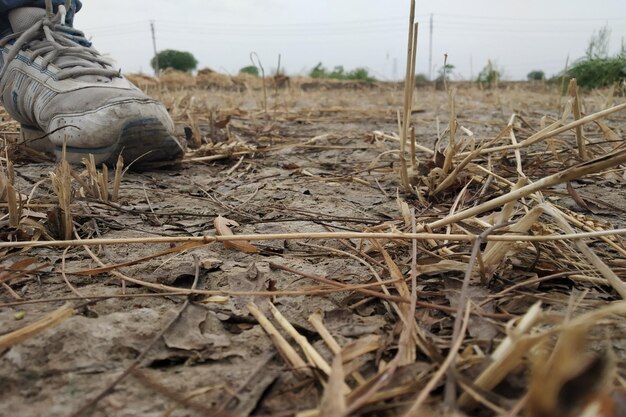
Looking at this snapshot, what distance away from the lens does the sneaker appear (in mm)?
1318

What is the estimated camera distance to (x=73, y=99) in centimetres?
135

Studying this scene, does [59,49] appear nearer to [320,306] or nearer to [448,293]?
[320,306]

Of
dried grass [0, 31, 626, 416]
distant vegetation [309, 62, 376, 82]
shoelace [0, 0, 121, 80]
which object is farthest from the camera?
distant vegetation [309, 62, 376, 82]

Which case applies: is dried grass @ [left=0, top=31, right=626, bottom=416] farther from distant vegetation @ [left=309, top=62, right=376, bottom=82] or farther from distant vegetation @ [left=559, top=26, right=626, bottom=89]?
distant vegetation @ [left=309, top=62, right=376, bottom=82]

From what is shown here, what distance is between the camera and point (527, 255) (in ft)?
2.31

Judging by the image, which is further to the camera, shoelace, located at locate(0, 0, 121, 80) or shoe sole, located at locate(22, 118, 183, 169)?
shoelace, located at locate(0, 0, 121, 80)

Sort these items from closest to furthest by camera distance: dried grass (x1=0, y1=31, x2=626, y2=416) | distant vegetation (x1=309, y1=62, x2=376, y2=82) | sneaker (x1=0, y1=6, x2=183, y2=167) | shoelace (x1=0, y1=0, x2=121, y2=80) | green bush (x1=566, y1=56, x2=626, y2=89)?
dried grass (x1=0, y1=31, x2=626, y2=416), sneaker (x1=0, y1=6, x2=183, y2=167), shoelace (x1=0, y1=0, x2=121, y2=80), green bush (x1=566, y1=56, x2=626, y2=89), distant vegetation (x1=309, y1=62, x2=376, y2=82)

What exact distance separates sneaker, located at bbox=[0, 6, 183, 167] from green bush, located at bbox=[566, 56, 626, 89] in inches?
222

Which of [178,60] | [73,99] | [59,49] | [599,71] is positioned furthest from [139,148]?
[178,60]

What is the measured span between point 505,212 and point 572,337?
0.46 meters

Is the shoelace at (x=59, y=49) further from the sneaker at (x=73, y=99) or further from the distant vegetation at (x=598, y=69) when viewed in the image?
the distant vegetation at (x=598, y=69)

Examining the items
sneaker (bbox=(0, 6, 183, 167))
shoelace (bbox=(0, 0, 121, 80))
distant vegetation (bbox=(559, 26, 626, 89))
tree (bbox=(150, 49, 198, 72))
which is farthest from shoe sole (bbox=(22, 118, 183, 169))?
tree (bbox=(150, 49, 198, 72))

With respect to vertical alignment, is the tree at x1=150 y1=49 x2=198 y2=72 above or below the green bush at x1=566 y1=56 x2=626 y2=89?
above

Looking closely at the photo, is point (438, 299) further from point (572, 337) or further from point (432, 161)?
point (432, 161)
